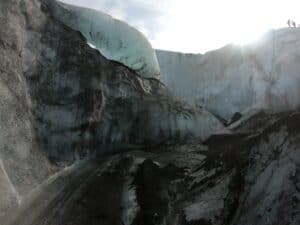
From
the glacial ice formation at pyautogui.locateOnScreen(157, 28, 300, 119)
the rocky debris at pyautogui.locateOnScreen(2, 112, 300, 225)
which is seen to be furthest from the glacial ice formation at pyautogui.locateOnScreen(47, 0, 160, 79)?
the rocky debris at pyautogui.locateOnScreen(2, 112, 300, 225)

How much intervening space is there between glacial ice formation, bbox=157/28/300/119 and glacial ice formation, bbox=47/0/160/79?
4.93m

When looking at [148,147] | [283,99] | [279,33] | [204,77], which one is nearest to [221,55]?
[204,77]

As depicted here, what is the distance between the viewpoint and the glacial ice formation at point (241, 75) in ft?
88.2

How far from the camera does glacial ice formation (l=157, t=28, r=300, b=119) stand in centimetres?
2687

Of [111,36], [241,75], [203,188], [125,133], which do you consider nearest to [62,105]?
[125,133]

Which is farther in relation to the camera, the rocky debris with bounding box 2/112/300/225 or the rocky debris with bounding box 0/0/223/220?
the rocky debris with bounding box 0/0/223/220

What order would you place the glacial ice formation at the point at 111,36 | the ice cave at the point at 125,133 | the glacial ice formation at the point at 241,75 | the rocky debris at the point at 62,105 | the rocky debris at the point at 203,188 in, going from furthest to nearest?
the glacial ice formation at the point at 111,36 < the glacial ice formation at the point at 241,75 < the rocky debris at the point at 62,105 < the ice cave at the point at 125,133 < the rocky debris at the point at 203,188

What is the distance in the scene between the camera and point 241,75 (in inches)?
1277

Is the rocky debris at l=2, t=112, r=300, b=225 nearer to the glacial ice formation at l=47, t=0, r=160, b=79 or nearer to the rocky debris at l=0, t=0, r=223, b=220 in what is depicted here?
the rocky debris at l=0, t=0, r=223, b=220

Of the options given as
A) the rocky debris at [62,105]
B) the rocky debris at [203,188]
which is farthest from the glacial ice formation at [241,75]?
the rocky debris at [203,188]

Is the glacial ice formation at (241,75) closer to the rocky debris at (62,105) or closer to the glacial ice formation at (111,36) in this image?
the rocky debris at (62,105)

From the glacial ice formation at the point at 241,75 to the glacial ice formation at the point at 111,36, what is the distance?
194 inches

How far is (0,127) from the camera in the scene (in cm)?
2011

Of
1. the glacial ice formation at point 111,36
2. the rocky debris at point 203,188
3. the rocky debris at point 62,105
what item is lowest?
the rocky debris at point 203,188
